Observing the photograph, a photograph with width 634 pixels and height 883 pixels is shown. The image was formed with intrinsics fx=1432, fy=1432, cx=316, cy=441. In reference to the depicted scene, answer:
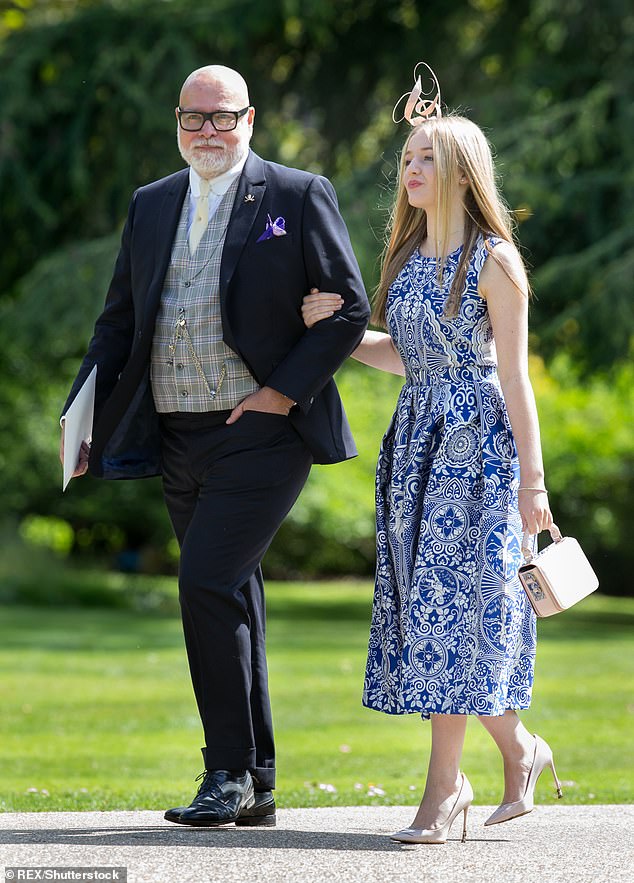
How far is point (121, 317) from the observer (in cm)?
439

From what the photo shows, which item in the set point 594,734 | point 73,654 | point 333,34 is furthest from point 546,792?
point 333,34

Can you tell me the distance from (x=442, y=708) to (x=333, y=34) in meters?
12.3

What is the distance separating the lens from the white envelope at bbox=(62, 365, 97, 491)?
416 cm

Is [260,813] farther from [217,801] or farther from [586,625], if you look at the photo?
[586,625]

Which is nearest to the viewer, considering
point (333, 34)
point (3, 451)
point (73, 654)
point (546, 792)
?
point (546, 792)

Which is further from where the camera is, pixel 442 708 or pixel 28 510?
pixel 28 510

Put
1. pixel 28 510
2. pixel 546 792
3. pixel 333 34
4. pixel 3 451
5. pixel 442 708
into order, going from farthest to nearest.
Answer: pixel 28 510, pixel 3 451, pixel 333 34, pixel 546 792, pixel 442 708

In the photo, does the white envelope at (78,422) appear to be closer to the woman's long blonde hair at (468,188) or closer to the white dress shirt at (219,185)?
the white dress shirt at (219,185)

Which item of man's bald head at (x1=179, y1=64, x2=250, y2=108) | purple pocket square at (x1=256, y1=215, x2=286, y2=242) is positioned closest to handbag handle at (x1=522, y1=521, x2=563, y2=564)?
purple pocket square at (x1=256, y1=215, x2=286, y2=242)

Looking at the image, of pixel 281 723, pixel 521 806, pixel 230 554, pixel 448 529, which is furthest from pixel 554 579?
pixel 281 723

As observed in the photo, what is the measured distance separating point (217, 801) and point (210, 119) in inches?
77.0

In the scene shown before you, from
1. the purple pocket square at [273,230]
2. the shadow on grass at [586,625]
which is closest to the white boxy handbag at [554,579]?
the purple pocket square at [273,230]

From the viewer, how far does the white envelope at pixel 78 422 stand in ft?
13.7

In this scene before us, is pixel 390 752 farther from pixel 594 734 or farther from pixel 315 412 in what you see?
pixel 315 412
